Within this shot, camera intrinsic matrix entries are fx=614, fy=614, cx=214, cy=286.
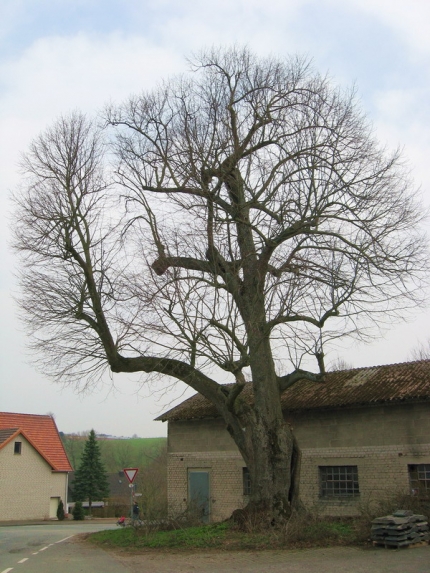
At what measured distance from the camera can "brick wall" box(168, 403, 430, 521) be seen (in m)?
19.0

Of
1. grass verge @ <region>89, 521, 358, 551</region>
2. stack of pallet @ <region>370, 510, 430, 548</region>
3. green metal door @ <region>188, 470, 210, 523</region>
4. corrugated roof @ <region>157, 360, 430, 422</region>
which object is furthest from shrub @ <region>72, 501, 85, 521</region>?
stack of pallet @ <region>370, 510, 430, 548</region>

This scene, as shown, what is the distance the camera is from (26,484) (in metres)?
44.7

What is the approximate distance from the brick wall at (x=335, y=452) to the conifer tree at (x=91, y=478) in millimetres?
35808

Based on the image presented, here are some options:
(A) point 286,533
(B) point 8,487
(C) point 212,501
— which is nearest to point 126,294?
(A) point 286,533

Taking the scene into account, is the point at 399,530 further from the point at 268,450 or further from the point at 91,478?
the point at 91,478

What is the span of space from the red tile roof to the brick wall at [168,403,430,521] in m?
24.7

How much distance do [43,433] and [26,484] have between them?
585 centimetres

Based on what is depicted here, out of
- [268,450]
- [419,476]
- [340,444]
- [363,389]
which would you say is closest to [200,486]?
[340,444]

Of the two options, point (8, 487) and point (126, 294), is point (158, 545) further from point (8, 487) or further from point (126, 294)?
point (8, 487)

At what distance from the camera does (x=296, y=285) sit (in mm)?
14961

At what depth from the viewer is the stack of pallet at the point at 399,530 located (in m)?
13.1

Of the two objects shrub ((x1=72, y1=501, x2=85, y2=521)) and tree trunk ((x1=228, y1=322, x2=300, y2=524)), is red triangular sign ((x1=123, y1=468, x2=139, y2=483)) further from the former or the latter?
shrub ((x1=72, y1=501, x2=85, y2=521))

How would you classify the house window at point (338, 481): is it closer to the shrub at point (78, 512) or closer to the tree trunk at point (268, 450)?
the tree trunk at point (268, 450)

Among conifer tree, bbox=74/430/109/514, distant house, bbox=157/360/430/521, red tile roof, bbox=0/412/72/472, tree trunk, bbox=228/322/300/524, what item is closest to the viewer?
tree trunk, bbox=228/322/300/524
